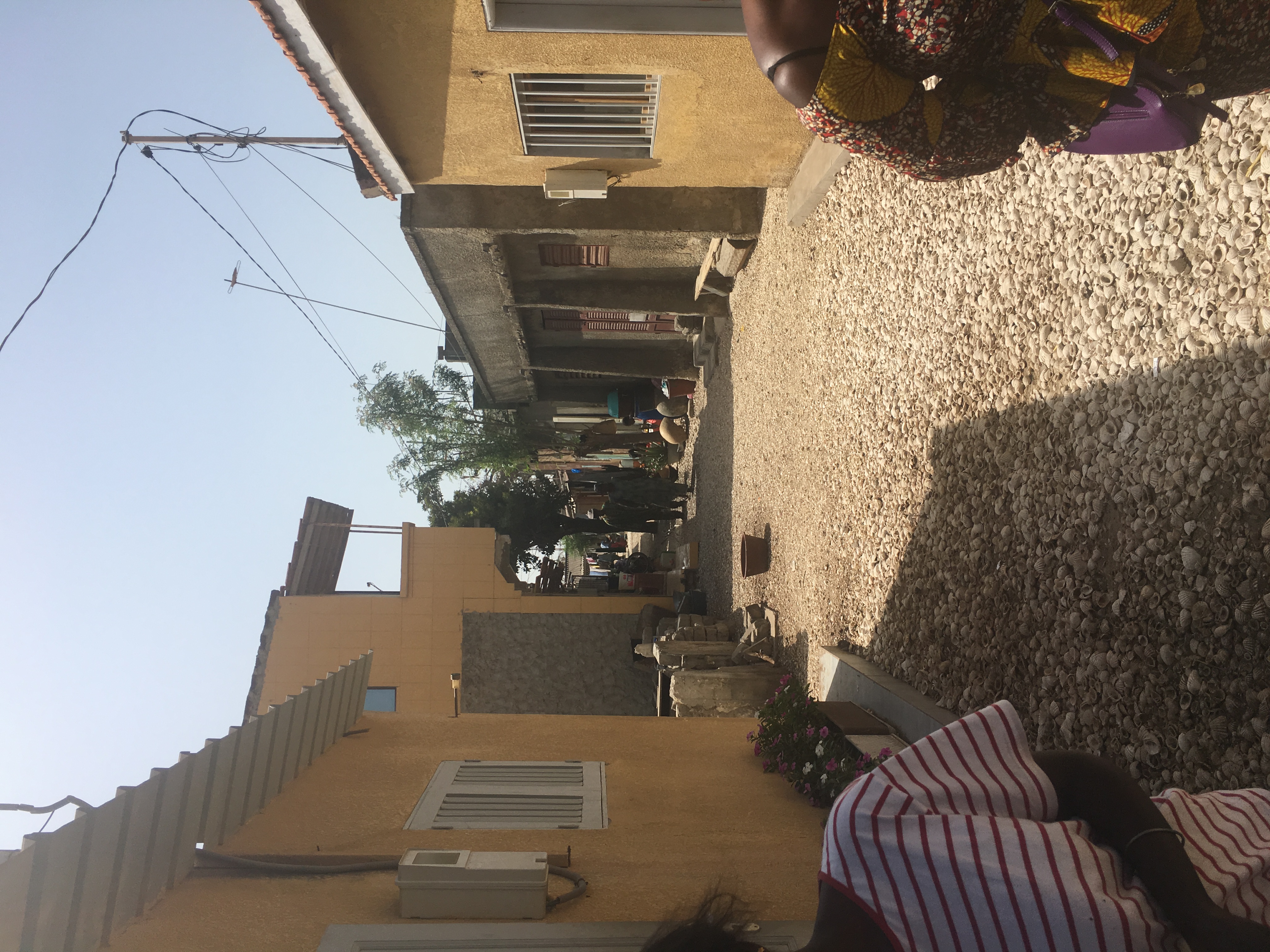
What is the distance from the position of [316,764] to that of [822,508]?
405 centimetres

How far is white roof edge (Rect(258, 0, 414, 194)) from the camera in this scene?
Result: 509 centimetres

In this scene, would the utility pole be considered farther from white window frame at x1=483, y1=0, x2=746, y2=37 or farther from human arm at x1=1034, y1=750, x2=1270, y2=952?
human arm at x1=1034, y1=750, x2=1270, y2=952

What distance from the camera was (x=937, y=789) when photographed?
1.52 meters

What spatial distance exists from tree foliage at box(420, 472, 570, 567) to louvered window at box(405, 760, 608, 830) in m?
8.29

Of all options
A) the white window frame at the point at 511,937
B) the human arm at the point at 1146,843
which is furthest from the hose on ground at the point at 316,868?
the human arm at the point at 1146,843

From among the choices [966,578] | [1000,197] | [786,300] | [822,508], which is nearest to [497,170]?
[786,300]

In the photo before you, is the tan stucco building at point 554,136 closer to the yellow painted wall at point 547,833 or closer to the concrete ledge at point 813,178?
the concrete ledge at point 813,178

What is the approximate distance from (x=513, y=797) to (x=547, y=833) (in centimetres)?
51

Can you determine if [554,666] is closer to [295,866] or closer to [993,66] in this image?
[295,866]

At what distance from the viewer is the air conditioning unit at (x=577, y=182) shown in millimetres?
7414

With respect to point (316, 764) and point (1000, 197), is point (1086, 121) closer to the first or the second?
point (1000, 197)

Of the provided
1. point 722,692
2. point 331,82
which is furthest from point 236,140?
point 722,692

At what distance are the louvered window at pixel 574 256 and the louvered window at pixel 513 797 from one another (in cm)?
731

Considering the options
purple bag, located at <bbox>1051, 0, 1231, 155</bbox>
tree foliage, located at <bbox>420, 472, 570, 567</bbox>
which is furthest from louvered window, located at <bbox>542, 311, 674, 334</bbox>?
purple bag, located at <bbox>1051, 0, 1231, 155</bbox>
